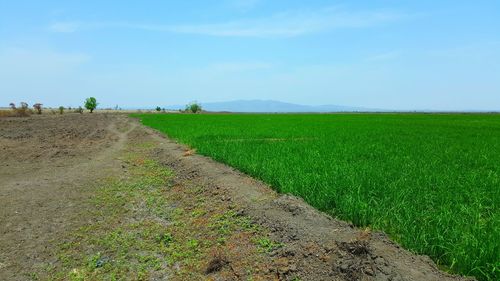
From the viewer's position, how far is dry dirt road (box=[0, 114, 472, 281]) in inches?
172

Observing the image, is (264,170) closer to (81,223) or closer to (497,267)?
(81,223)

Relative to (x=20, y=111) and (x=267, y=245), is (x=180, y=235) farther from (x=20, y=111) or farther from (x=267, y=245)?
(x=20, y=111)

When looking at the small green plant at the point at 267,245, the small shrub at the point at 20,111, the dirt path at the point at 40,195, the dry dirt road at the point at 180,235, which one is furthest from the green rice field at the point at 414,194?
the small shrub at the point at 20,111

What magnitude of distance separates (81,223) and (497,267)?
606 cm

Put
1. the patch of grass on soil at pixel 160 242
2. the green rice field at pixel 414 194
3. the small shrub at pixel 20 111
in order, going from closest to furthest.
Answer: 1. the green rice field at pixel 414 194
2. the patch of grass on soil at pixel 160 242
3. the small shrub at pixel 20 111

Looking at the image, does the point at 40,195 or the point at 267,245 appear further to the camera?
the point at 40,195

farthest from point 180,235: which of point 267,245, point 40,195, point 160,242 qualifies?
point 40,195

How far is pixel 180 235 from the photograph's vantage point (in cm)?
611

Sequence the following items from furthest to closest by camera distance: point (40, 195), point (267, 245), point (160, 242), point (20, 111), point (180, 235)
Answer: point (20, 111) → point (40, 195) → point (180, 235) → point (160, 242) → point (267, 245)

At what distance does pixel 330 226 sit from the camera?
5242 millimetres

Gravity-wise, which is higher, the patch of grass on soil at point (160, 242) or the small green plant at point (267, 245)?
the small green plant at point (267, 245)

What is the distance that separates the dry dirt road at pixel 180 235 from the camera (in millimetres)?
4375

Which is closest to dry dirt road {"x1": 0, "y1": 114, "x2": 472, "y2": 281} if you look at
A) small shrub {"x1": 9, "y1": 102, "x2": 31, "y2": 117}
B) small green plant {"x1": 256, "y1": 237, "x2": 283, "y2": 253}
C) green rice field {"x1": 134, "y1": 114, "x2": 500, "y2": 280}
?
small green plant {"x1": 256, "y1": 237, "x2": 283, "y2": 253}

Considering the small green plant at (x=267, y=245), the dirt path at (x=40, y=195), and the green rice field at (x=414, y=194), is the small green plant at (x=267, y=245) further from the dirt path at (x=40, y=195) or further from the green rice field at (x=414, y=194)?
the dirt path at (x=40, y=195)
